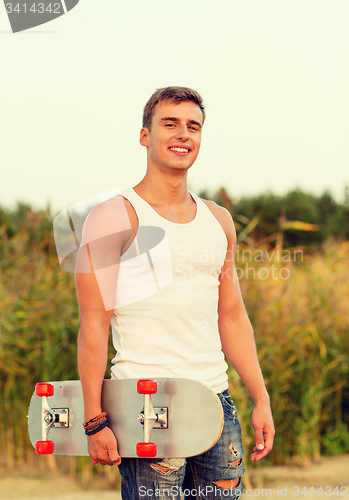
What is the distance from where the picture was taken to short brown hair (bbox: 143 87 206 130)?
5.75 ft

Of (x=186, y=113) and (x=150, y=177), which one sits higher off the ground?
(x=186, y=113)

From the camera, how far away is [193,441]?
1.54 m

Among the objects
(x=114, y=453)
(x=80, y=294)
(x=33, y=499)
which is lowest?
(x=33, y=499)

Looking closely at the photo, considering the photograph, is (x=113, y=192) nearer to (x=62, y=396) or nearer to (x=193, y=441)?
(x=62, y=396)

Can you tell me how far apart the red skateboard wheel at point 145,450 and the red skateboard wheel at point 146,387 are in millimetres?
152

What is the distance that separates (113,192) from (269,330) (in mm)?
2177

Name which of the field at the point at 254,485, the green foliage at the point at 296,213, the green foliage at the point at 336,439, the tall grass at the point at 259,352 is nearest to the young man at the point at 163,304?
the tall grass at the point at 259,352

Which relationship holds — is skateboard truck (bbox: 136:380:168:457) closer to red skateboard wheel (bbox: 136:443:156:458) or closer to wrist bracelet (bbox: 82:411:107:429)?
red skateboard wheel (bbox: 136:443:156:458)

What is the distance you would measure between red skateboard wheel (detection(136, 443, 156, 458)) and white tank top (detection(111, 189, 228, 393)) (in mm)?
199

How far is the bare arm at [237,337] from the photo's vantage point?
1.85m

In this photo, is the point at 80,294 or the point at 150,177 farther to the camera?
the point at 150,177

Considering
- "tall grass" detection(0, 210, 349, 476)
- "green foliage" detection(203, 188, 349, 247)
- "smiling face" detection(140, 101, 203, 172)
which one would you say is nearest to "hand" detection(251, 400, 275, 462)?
"smiling face" detection(140, 101, 203, 172)

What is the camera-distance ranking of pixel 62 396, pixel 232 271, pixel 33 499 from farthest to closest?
pixel 33 499
pixel 232 271
pixel 62 396

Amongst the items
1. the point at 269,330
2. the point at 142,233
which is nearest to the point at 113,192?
the point at 142,233
